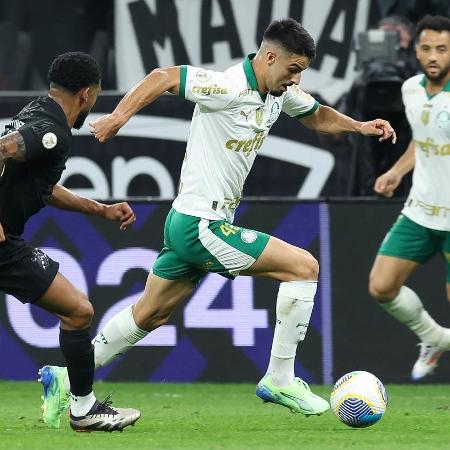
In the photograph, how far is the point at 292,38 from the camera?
798 cm

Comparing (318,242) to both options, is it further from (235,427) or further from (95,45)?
(95,45)

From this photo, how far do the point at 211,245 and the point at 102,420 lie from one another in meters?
1.13

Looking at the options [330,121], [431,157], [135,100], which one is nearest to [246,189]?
[431,157]

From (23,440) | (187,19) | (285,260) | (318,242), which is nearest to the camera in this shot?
(23,440)

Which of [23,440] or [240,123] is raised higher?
[240,123]

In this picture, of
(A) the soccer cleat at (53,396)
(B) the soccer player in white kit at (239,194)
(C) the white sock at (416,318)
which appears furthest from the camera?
(C) the white sock at (416,318)

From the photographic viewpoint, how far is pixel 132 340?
8406 mm

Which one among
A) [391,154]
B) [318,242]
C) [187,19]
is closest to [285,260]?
[318,242]

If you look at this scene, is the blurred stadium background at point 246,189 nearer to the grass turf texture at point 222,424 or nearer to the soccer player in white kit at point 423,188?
the grass turf texture at point 222,424

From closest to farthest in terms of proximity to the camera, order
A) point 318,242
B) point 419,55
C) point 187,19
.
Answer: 1. point 419,55
2. point 318,242
3. point 187,19

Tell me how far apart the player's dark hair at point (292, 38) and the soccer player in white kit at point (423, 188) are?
186 cm

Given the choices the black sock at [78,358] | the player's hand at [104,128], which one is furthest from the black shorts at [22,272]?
the player's hand at [104,128]

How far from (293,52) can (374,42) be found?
477cm

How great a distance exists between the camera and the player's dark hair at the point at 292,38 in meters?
7.96
